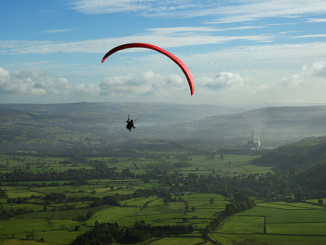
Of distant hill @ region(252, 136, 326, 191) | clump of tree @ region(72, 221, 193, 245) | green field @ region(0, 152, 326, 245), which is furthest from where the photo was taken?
distant hill @ region(252, 136, 326, 191)

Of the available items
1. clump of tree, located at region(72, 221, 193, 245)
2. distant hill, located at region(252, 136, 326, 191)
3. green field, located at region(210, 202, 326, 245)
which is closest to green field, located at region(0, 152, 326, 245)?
green field, located at region(210, 202, 326, 245)

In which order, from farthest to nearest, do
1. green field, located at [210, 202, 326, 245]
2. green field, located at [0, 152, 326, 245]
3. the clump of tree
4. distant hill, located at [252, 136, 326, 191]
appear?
distant hill, located at [252, 136, 326, 191] → green field, located at [0, 152, 326, 245] → green field, located at [210, 202, 326, 245] → the clump of tree

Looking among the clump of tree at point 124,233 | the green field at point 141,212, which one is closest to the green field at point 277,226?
the green field at point 141,212

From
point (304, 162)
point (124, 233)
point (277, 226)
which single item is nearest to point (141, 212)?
point (124, 233)

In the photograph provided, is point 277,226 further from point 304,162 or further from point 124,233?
point 304,162

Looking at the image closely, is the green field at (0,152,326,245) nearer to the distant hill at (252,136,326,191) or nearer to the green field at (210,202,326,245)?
the green field at (210,202,326,245)

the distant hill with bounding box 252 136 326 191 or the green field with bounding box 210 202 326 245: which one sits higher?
the distant hill with bounding box 252 136 326 191

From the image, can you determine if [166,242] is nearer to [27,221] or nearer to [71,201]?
[27,221]

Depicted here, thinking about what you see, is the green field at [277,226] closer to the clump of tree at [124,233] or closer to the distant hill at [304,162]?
the clump of tree at [124,233]
